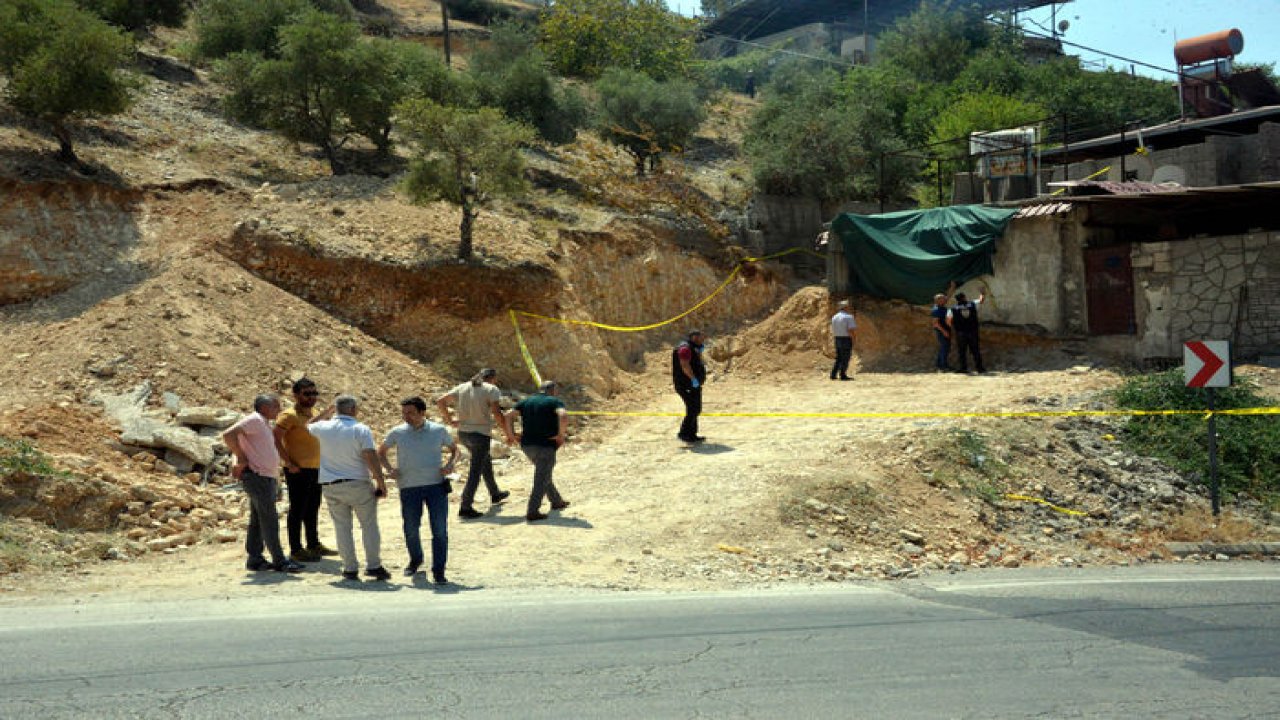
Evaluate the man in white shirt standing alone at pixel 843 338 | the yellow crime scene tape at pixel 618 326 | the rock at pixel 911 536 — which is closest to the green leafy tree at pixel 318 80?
the yellow crime scene tape at pixel 618 326

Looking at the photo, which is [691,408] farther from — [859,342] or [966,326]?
[859,342]

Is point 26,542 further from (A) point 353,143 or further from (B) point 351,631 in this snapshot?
(A) point 353,143

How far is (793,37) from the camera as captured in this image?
60.6m

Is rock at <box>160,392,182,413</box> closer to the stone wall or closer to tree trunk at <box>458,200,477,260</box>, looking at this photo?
tree trunk at <box>458,200,477,260</box>

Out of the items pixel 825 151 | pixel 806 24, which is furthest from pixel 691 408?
pixel 806 24

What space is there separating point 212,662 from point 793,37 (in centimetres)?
5985

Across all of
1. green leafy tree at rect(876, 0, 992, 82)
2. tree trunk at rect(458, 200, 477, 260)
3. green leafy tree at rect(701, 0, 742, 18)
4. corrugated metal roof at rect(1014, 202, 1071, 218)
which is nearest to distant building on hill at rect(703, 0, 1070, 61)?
green leafy tree at rect(701, 0, 742, 18)

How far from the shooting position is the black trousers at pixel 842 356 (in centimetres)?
1917

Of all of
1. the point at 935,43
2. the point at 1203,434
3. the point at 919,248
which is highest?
the point at 935,43

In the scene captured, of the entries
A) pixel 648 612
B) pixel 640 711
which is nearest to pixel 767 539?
pixel 648 612

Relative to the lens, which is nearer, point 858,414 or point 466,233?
point 858,414

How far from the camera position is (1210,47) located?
2766cm

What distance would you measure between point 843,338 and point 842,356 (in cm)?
46

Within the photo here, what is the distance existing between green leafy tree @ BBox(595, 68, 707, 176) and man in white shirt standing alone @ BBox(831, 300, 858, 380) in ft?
35.2
